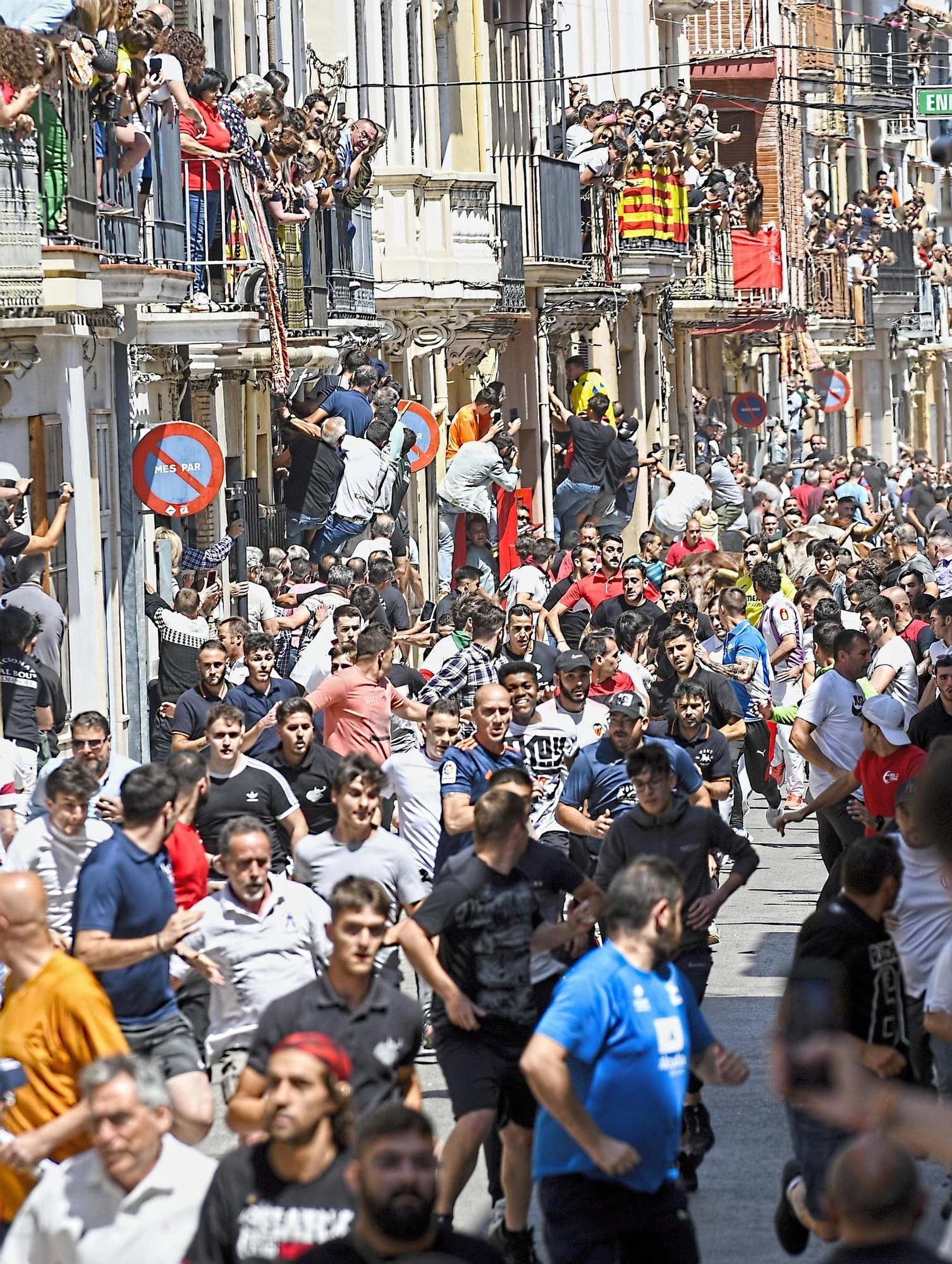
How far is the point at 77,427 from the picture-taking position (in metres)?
20.0

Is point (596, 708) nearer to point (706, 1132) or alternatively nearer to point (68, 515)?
point (706, 1132)

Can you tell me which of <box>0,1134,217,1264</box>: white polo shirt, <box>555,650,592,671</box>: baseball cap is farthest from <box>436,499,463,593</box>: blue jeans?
<box>0,1134,217,1264</box>: white polo shirt

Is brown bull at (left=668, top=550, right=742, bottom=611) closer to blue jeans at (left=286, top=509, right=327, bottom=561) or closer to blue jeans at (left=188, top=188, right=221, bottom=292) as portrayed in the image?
blue jeans at (left=286, top=509, right=327, bottom=561)

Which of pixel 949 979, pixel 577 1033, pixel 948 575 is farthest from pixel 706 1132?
pixel 948 575

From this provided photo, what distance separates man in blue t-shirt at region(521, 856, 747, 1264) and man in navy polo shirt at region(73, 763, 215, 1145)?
1.68 m

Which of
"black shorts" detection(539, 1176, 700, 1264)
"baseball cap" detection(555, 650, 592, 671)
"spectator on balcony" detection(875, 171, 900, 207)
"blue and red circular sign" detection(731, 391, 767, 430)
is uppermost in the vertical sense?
"spectator on balcony" detection(875, 171, 900, 207)

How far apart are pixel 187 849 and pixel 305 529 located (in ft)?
47.4

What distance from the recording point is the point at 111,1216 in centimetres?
666

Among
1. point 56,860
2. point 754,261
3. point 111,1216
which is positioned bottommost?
point 111,1216

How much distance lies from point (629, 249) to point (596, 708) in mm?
26256

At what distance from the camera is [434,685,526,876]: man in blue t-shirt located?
11023 mm

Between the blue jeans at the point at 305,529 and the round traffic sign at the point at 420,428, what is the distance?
4.18ft

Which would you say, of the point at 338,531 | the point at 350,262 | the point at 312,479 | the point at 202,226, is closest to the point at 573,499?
the point at 350,262

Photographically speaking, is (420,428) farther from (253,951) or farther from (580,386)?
(253,951)
